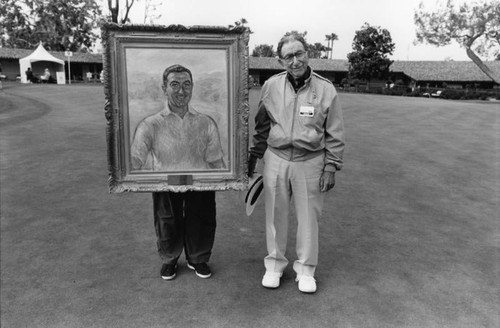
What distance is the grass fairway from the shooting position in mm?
3084

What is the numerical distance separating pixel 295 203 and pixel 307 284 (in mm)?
638

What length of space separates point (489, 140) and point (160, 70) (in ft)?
36.9

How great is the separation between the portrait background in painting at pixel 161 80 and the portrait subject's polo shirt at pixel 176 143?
0.18ft

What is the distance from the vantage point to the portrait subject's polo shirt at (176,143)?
10.0ft

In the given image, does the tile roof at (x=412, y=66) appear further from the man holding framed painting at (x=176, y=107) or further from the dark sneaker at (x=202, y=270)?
the man holding framed painting at (x=176, y=107)

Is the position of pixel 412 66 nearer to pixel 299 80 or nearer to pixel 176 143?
pixel 299 80

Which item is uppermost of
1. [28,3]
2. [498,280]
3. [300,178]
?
[28,3]

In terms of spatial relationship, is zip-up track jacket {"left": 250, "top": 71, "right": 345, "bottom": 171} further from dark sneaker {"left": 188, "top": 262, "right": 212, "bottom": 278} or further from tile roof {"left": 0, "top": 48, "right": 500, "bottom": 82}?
tile roof {"left": 0, "top": 48, "right": 500, "bottom": 82}

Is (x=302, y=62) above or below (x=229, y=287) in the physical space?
above

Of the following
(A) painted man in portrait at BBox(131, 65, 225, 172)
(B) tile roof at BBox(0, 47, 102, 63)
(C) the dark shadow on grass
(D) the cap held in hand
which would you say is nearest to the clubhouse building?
(B) tile roof at BBox(0, 47, 102, 63)

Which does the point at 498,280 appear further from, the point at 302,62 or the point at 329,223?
the point at 302,62

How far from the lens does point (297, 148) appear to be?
3.19m

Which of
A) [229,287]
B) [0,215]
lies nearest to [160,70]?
[229,287]

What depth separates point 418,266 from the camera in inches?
155
